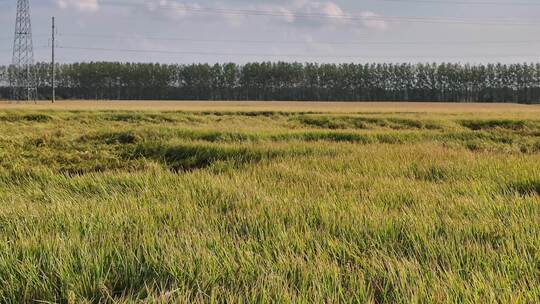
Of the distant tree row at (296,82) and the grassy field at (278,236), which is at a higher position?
the distant tree row at (296,82)

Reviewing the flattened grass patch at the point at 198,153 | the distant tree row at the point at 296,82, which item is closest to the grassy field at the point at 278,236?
the flattened grass patch at the point at 198,153

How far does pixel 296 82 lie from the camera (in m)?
134

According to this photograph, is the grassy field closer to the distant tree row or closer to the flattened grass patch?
the flattened grass patch

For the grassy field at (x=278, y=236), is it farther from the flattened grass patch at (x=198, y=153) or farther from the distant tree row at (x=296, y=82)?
the distant tree row at (x=296, y=82)

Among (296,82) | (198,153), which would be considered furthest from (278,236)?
(296,82)

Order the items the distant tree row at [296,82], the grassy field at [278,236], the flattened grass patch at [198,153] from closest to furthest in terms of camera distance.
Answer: the grassy field at [278,236] → the flattened grass patch at [198,153] → the distant tree row at [296,82]

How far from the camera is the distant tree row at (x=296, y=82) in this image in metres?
125

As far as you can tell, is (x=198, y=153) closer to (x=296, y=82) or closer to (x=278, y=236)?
(x=278, y=236)

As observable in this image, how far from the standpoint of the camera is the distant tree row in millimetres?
124812

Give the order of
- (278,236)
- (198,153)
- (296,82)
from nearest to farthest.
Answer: (278,236) → (198,153) → (296,82)

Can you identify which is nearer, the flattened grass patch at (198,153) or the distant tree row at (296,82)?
the flattened grass patch at (198,153)

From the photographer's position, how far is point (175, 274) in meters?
2.94

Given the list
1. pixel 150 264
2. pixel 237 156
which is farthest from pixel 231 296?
pixel 237 156

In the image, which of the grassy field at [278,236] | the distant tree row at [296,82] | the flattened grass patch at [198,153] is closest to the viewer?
the grassy field at [278,236]
